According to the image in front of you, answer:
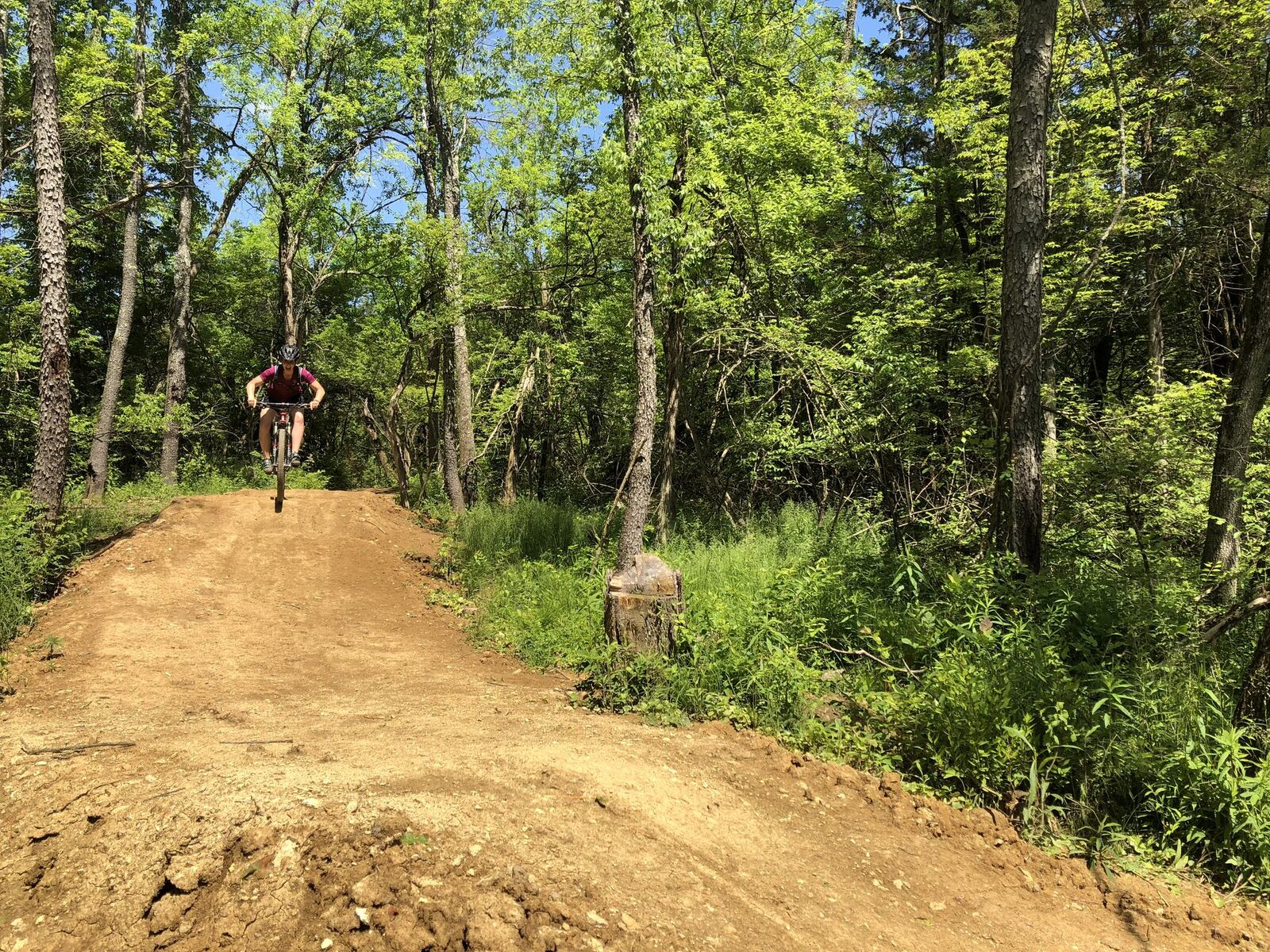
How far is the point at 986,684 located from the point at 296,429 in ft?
24.4

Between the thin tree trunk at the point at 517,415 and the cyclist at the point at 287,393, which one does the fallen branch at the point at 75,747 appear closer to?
the cyclist at the point at 287,393

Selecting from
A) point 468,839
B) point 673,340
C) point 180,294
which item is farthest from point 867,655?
point 180,294

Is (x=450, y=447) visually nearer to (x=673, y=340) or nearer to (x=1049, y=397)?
(x=673, y=340)

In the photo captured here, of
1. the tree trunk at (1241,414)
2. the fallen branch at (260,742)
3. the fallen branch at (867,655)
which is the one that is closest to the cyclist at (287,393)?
the fallen branch at (260,742)

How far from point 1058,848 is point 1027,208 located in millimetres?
5018

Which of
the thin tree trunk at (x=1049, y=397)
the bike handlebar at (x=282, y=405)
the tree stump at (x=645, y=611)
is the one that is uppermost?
the thin tree trunk at (x=1049, y=397)

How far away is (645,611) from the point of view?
6.02 m

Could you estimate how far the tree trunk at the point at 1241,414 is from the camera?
6.36 meters

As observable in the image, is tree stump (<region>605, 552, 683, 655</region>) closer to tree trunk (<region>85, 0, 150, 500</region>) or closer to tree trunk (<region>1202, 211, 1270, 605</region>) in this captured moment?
tree trunk (<region>1202, 211, 1270, 605</region>)

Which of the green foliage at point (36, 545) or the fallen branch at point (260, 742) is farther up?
the green foliage at point (36, 545)

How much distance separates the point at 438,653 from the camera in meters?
7.52

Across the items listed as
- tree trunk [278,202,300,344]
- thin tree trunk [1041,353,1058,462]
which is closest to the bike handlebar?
thin tree trunk [1041,353,1058,462]

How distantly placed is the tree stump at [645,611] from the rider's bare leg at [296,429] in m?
4.33

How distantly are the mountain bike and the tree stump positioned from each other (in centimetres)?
437
